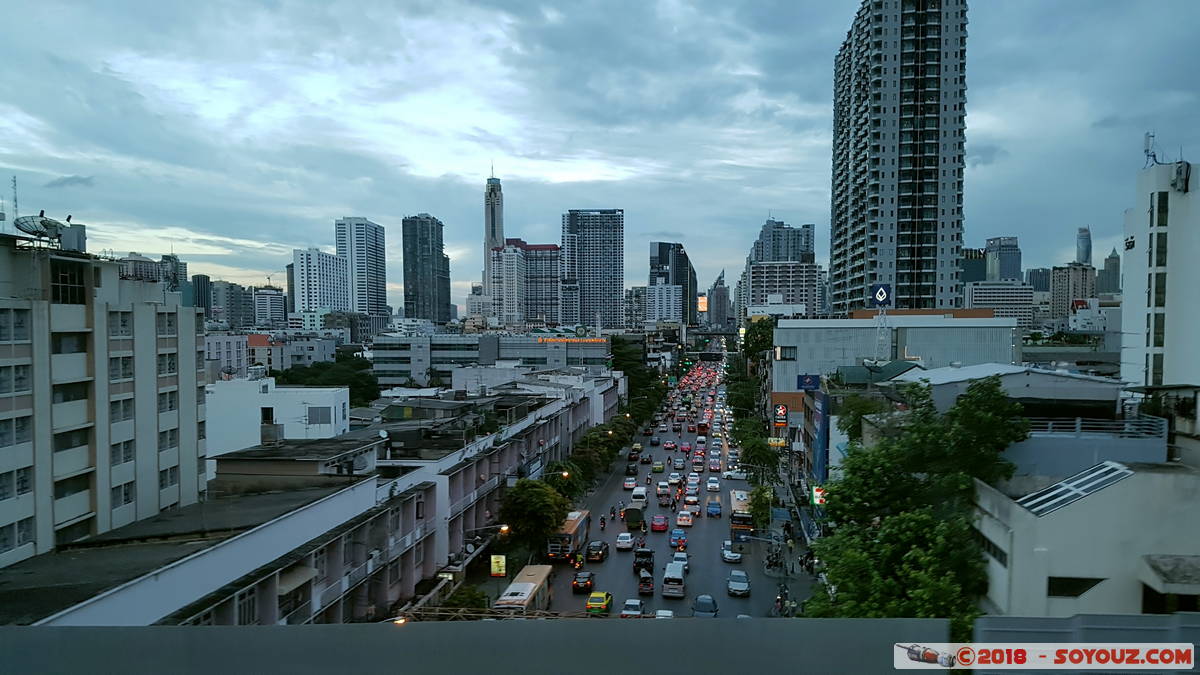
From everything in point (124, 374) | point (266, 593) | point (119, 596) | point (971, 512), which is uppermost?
point (124, 374)

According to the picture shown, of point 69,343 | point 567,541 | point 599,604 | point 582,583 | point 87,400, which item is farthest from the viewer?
point 567,541

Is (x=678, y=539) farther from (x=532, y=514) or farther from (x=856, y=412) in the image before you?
(x=856, y=412)

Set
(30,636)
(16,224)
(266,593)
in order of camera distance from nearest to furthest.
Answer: (30,636), (266,593), (16,224)

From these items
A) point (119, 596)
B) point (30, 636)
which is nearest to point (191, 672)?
point (30, 636)

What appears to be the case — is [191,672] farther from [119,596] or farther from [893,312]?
Answer: [893,312]

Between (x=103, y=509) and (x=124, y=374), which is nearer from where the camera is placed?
(x=103, y=509)

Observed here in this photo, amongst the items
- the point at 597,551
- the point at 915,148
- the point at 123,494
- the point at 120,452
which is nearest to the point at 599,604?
the point at 597,551

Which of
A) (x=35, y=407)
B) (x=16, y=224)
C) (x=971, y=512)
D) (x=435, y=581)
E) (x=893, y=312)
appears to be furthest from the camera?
(x=893, y=312)

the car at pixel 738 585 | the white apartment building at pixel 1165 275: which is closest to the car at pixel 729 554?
the car at pixel 738 585
